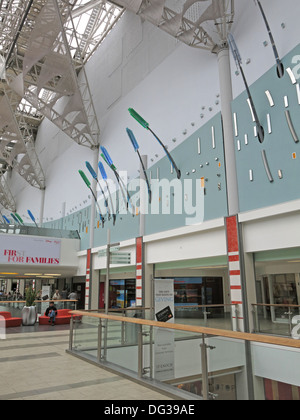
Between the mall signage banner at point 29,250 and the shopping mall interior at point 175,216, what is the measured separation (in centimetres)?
6

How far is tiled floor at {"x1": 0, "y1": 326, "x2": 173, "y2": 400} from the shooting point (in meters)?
3.67

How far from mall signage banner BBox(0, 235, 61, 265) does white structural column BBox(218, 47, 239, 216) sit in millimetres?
11109

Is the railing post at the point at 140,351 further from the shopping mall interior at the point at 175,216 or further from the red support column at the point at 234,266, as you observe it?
the red support column at the point at 234,266

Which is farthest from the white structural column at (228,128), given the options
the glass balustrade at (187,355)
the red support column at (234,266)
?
the glass balustrade at (187,355)

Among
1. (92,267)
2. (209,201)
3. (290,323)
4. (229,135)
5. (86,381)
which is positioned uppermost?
(229,135)

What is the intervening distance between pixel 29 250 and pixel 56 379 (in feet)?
41.7

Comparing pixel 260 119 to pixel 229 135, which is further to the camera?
pixel 229 135

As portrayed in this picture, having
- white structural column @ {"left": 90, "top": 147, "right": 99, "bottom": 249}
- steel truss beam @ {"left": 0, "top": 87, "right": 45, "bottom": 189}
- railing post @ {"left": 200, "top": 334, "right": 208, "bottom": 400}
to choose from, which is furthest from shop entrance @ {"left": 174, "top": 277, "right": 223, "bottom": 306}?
steel truss beam @ {"left": 0, "top": 87, "right": 45, "bottom": 189}

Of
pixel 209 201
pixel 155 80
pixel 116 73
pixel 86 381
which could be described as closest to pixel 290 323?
pixel 209 201

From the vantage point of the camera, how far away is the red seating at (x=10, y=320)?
10758 mm

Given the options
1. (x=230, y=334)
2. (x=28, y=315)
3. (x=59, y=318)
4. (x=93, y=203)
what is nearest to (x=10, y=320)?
(x=28, y=315)

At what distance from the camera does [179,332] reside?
3.89m
